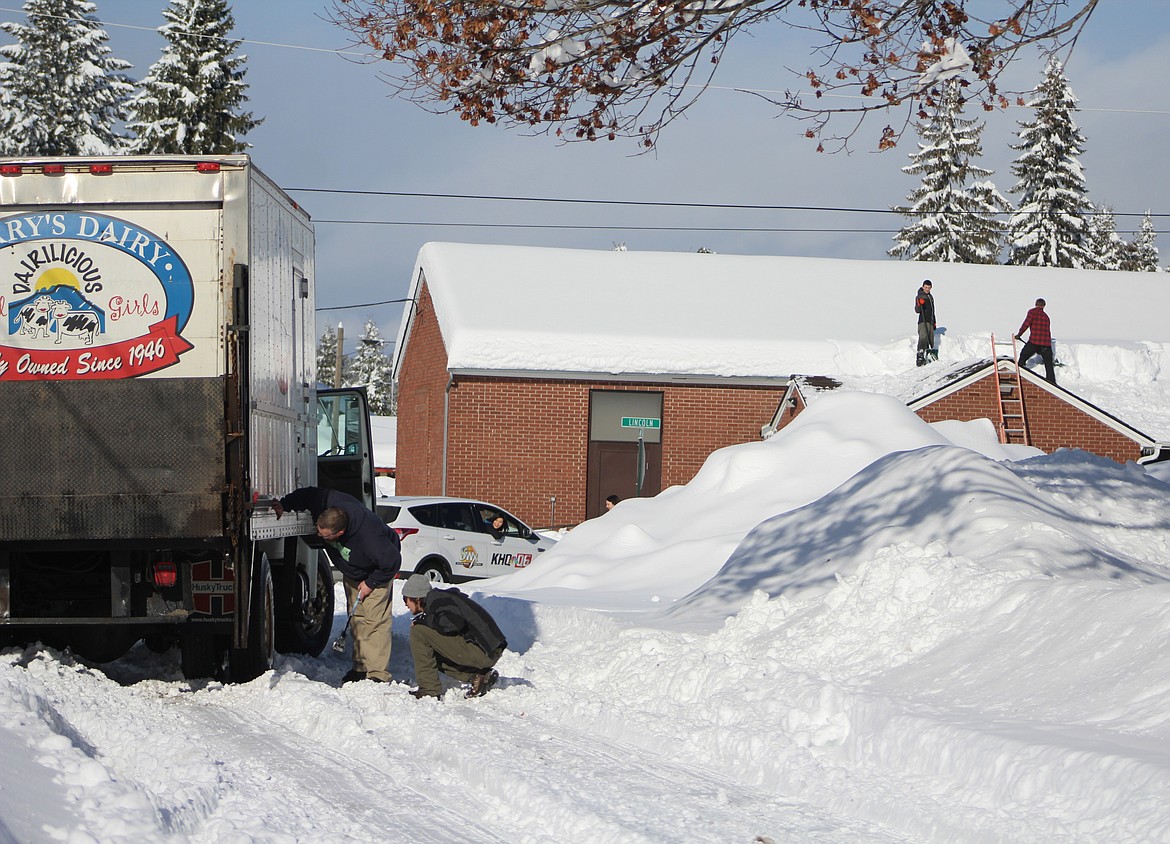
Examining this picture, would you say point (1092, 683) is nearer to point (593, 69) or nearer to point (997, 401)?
point (593, 69)

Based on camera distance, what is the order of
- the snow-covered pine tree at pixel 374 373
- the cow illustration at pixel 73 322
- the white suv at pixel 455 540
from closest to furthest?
the cow illustration at pixel 73 322, the white suv at pixel 455 540, the snow-covered pine tree at pixel 374 373

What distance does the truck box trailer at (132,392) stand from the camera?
8.60 metres

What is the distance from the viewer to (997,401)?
1039 inches

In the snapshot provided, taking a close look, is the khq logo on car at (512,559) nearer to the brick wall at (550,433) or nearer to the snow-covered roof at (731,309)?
the brick wall at (550,433)

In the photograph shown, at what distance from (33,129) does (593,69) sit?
40.8m

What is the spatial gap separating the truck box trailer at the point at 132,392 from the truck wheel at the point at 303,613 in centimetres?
180

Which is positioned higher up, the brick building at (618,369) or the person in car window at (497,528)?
the brick building at (618,369)

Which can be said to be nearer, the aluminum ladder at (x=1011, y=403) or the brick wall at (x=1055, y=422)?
→ the aluminum ladder at (x=1011, y=403)

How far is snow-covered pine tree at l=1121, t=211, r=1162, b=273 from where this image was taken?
86256 mm

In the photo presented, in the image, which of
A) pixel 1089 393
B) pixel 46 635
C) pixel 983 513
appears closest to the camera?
pixel 46 635

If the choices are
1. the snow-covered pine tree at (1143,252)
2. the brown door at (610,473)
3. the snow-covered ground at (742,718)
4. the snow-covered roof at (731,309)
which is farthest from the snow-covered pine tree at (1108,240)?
the snow-covered ground at (742,718)

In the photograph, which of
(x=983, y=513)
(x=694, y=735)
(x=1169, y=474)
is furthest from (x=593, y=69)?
(x=1169, y=474)

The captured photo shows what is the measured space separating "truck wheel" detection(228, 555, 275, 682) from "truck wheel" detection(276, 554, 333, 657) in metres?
1.21

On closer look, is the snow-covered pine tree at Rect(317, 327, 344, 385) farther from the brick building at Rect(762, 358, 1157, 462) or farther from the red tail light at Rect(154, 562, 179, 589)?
the red tail light at Rect(154, 562, 179, 589)
